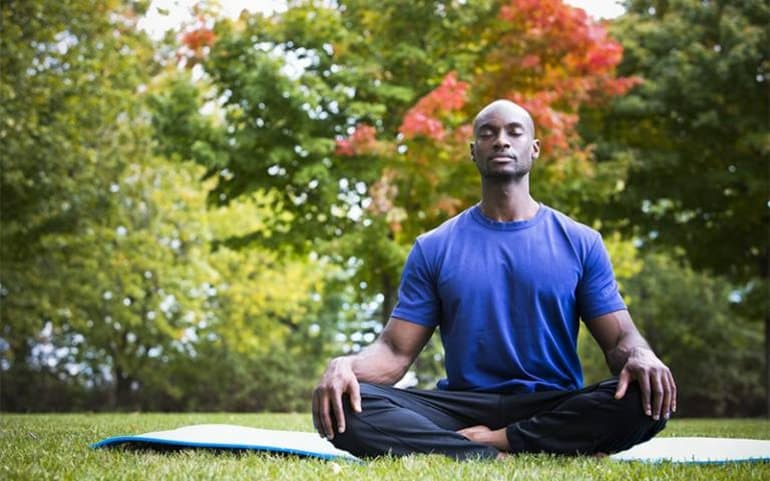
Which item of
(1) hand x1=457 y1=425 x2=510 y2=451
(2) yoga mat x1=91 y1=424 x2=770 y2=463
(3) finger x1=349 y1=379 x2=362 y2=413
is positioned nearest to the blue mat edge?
(2) yoga mat x1=91 y1=424 x2=770 y2=463

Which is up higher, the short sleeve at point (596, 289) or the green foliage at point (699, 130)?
the green foliage at point (699, 130)

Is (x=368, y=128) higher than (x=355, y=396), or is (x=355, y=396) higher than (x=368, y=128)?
(x=368, y=128)

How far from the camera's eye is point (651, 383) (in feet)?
13.0

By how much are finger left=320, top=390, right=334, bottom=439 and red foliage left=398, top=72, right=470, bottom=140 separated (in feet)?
24.0

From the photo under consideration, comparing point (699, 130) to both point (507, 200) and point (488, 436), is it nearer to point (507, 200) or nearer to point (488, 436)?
point (507, 200)

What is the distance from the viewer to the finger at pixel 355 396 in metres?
4.12

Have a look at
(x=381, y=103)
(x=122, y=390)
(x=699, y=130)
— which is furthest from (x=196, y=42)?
(x=122, y=390)

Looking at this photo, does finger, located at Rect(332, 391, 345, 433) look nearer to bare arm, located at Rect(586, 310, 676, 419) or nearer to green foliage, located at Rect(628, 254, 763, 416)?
bare arm, located at Rect(586, 310, 676, 419)

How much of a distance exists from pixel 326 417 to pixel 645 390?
1.38 meters

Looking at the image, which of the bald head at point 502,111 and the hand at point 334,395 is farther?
the bald head at point 502,111

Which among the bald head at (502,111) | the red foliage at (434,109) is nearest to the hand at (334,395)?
Result: the bald head at (502,111)

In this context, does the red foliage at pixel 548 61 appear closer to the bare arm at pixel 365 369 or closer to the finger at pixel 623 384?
the bare arm at pixel 365 369

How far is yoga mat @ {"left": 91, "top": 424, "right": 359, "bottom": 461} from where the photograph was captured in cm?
437

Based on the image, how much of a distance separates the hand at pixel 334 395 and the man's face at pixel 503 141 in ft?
4.39
